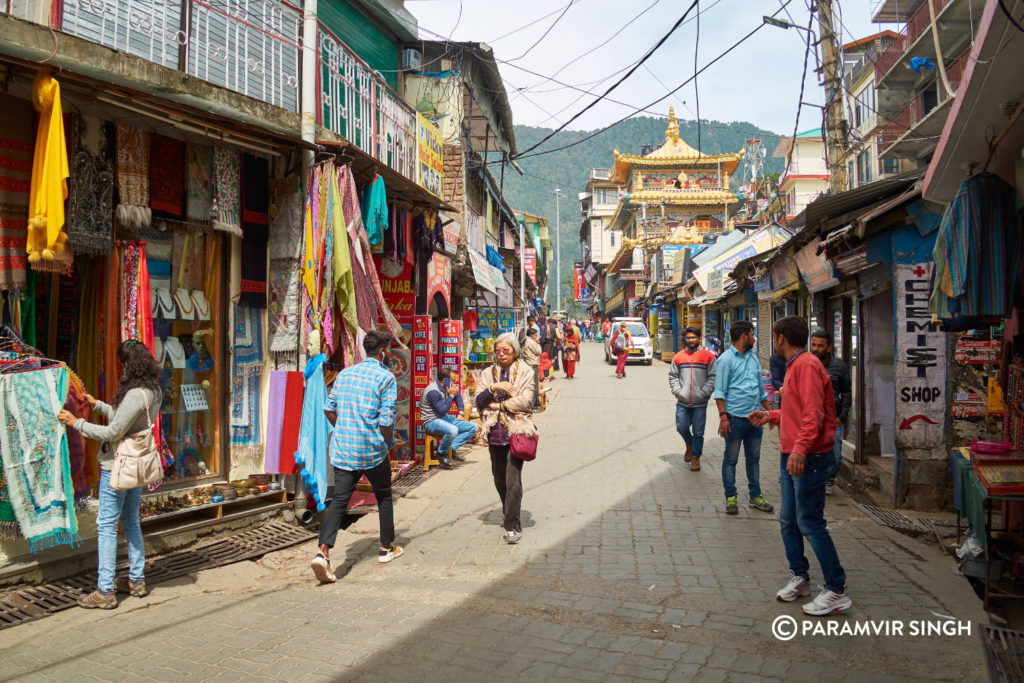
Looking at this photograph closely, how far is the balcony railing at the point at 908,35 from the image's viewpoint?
1000 inches

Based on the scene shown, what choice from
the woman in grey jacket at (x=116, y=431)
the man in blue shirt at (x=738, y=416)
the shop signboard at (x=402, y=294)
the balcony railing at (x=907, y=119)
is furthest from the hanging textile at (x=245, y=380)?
the balcony railing at (x=907, y=119)

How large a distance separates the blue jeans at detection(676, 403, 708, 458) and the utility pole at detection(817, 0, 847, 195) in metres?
5.00

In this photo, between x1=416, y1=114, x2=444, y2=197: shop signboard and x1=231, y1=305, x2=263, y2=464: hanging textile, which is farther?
x1=416, y1=114, x2=444, y2=197: shop signboard

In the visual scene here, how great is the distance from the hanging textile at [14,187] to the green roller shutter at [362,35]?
15.4 feet

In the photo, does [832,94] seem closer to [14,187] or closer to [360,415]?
[360,415]

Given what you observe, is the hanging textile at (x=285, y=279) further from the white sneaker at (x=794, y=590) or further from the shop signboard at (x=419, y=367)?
the white sneaker at (x=794, y=590)

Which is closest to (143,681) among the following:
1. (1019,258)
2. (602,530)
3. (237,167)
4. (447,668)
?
(447,668)

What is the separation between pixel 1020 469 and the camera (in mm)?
4305

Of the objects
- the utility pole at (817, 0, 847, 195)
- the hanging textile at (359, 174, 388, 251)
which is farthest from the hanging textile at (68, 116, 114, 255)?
the utility pole at (817, 0, 847, 195)

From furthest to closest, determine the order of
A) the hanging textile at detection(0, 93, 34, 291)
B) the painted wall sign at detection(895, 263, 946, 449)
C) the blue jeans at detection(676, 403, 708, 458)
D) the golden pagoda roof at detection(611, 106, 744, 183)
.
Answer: the golden pagoda roof at detection(611, 106, 744, 183) → the blue jeans at detection(676, 403, 708, 458) → the painted wall sign at detection(895, 263, 946, 449) → the hanging textile at detection(0, 93, 34, 291)

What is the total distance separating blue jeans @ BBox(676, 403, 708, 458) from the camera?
27.8 ft

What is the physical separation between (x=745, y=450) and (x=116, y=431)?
5443 millimetres

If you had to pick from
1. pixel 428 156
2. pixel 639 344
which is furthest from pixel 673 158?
pixel 428 156

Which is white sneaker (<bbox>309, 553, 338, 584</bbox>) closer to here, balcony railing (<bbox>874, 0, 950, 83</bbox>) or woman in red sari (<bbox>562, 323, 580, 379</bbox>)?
woman in red sari (<bbox>562, 323, 580, 379</bbox>)
